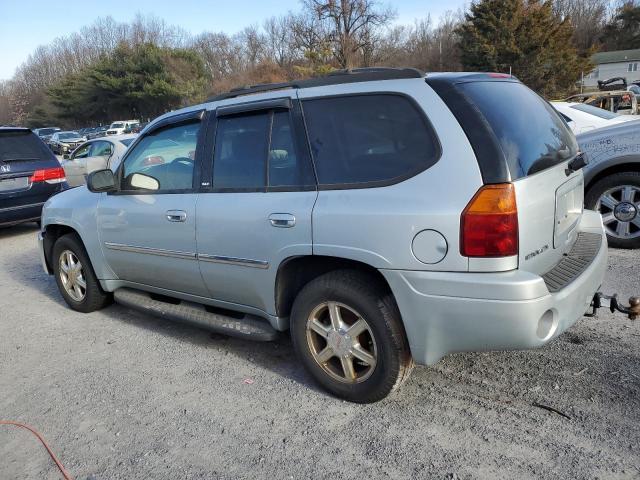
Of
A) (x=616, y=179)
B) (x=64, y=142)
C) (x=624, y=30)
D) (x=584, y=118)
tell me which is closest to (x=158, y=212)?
(x=616, y=179)

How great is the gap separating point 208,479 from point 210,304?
1473 millimetres

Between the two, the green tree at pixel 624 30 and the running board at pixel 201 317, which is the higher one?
the green tree at pixel 624 30

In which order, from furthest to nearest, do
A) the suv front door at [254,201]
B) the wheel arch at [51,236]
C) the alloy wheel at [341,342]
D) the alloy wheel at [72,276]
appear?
the wheel arch at [51,236]
the alloy wheel at [72,276]
the suv front door at [254,201]
the alloy wheel at [341,342]

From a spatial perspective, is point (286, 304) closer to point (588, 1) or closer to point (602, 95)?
point (602, 95)

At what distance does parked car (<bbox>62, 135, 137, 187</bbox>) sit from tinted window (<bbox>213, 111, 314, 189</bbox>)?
8.82 m

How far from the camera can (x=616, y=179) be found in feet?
17.8

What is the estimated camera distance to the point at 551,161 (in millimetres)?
2918

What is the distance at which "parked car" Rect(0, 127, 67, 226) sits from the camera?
8.26 meters

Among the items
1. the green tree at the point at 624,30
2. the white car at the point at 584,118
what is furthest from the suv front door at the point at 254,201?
the green tree at the point at 624,30

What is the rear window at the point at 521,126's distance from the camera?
265 cm

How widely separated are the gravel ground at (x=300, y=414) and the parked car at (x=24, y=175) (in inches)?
192

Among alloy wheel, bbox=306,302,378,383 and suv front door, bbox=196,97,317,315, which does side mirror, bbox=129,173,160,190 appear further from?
alloy wheel, bbox=306,302,378,383

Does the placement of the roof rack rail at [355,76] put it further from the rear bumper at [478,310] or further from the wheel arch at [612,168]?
the wheel arch at [612,168]

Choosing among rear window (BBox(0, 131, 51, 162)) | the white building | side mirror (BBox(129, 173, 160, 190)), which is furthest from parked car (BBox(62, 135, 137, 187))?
the white building
